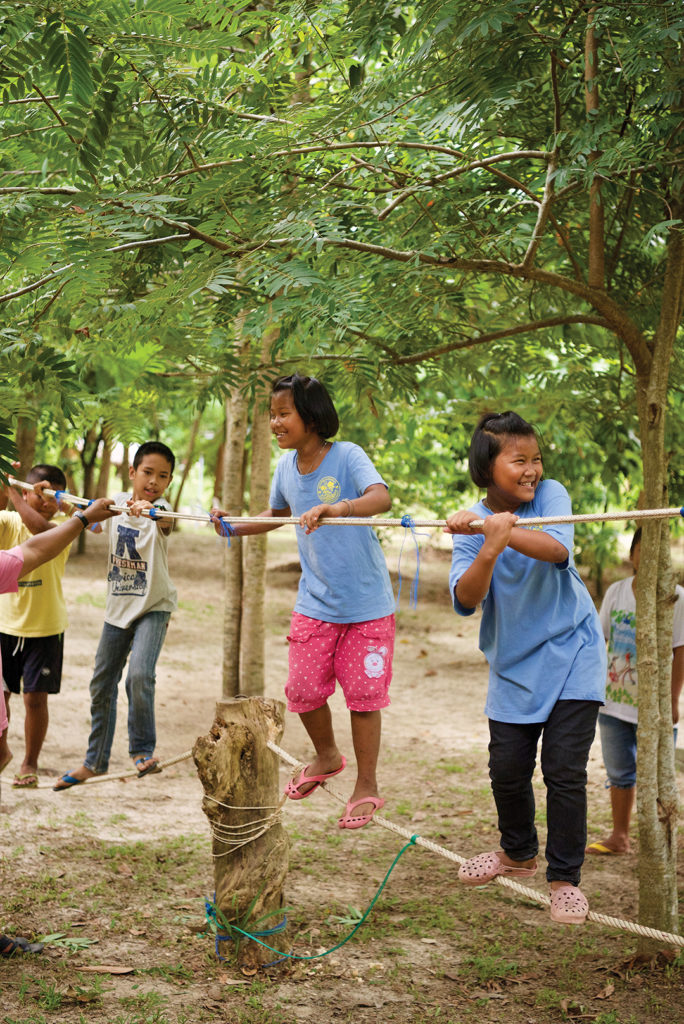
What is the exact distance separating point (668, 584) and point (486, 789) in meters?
2.85

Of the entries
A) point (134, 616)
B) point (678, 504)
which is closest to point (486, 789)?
point (678, 504)

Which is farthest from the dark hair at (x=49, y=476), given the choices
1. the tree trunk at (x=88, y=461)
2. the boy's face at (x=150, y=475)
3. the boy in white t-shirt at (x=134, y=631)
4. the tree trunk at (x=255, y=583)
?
the tree trunk at (x=88, y=461)

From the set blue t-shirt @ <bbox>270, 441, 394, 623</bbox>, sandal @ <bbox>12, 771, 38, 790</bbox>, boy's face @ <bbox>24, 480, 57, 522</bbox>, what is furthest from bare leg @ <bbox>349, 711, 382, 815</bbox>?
sandal @ <bbox>12, 771, 38, 790</bbox>

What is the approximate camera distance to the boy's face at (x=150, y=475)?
4520 millimetres

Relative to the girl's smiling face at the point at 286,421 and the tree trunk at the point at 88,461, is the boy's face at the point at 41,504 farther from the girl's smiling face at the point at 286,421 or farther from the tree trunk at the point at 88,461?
the tree trunk at the point at 88,461

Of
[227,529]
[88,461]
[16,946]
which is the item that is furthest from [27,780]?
→ [88,461]

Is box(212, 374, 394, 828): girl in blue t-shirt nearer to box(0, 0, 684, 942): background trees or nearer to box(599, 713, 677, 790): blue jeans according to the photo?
box(0, 0, 684, 942): background trees

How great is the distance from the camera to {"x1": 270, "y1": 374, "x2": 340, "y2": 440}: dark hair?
346cm

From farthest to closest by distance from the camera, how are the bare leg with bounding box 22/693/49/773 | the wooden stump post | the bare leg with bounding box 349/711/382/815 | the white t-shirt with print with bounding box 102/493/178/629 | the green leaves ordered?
the bare leg with bounding box 22/693/49/773, the white t-shirt with print with bounding box 102/493/178/629, the wooden stump post, the bare leg with bounding box 349/711/382/815, the green leaves

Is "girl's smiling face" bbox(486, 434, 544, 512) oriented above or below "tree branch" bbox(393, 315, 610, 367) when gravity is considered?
below

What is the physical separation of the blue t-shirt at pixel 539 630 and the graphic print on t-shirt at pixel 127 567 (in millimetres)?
2078

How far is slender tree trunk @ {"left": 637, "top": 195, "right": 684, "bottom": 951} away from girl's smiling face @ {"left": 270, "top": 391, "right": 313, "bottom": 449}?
1.38m

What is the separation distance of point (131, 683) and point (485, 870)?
2197mm

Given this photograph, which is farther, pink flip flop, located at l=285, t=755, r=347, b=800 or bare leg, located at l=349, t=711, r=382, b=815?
pink flip flop, located at l=285, t=755, r=347, b=800
